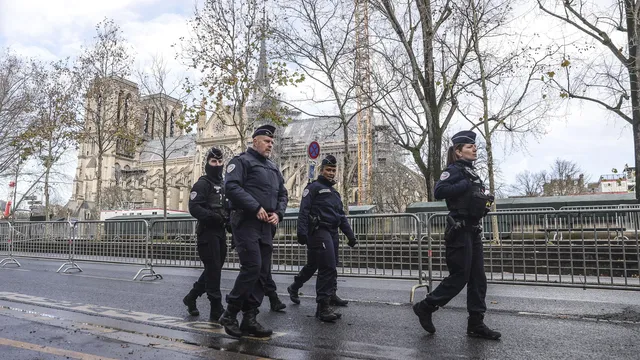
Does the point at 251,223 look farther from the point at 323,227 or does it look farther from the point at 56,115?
the point at 56,115

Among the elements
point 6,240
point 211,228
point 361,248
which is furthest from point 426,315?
point 6,240

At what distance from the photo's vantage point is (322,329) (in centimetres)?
531

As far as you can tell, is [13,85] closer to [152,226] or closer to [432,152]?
[152,226]

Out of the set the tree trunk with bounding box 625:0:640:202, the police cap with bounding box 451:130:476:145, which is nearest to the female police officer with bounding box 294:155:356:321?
the police cap with bounding box 451:130:476:145

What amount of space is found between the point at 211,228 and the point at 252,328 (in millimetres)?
1678

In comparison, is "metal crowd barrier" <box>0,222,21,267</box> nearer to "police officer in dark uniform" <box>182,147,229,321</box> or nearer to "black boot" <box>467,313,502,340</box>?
"police officer in dark uniform" <box>182,147,229,321</box>

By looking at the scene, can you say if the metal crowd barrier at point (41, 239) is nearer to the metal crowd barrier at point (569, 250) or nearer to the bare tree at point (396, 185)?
the metal crowd barrier at point (569, 250)

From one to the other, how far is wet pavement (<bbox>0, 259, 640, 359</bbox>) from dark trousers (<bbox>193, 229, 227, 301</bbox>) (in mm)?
355

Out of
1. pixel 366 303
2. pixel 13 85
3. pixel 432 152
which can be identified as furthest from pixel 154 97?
pixel 366 303

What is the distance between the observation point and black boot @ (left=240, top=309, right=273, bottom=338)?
484cm

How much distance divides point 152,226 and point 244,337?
7.31m

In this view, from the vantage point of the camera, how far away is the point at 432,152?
16812 millimetres

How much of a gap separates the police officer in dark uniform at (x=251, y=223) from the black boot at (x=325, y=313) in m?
0.93

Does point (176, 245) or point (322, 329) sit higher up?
point (176, 245)
